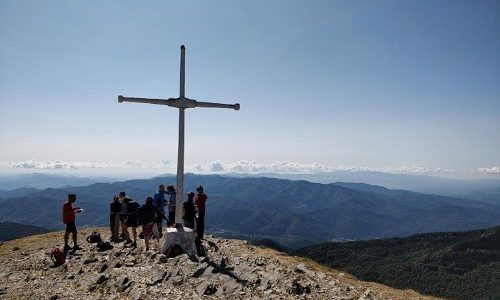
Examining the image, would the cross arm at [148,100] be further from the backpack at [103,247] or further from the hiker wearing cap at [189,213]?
the backpack at [103,247]

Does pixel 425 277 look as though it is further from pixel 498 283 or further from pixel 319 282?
pixel 319 282

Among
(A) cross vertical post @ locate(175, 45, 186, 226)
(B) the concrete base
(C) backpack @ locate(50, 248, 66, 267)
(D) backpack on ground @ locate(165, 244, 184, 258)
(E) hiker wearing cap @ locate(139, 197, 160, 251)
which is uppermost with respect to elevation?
(A) cross vertical post @ locate(175, 45, 186, 226)

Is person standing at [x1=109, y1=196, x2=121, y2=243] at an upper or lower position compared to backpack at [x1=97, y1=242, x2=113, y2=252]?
upper

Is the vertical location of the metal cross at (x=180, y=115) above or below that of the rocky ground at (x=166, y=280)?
above

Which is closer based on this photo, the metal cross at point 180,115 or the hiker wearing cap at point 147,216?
the metal cross at point 180,115

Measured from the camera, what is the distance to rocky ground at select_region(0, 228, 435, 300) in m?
12.8

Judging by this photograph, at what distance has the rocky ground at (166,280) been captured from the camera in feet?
42.0

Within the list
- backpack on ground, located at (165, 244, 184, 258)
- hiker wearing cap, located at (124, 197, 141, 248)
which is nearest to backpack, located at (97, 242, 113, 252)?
hiker wearing cap, located at (124, 197, 141, 248)

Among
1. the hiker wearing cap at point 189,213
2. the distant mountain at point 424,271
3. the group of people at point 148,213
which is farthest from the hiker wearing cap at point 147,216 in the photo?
the distant mountain at point 424,271

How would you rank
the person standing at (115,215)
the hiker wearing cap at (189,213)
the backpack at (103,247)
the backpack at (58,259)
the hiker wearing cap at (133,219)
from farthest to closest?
the person standing at (115,215) < the hiker wearing cap at (189,213) < the hiker wearing cap at (133,219) < the backpack at (103,247) < the backpack at (58,259)

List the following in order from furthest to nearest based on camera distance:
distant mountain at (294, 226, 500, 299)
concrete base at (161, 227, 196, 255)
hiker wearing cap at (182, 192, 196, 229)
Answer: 1. distant mountain at (294, 226, 500, 299)
2. hiker wearing cap at (182, 192, 196, 229)
3. concrete base at (161, 227, 196, 255)

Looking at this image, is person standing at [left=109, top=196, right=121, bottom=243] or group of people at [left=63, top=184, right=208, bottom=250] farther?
person standing at [left=109, top=196, right=121, bottom=243]

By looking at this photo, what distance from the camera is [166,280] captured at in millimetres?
13922

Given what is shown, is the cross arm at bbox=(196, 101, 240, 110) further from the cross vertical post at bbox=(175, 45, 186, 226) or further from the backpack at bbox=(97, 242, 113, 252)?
the backpack at bbox=(97, 242, 113, 252)
